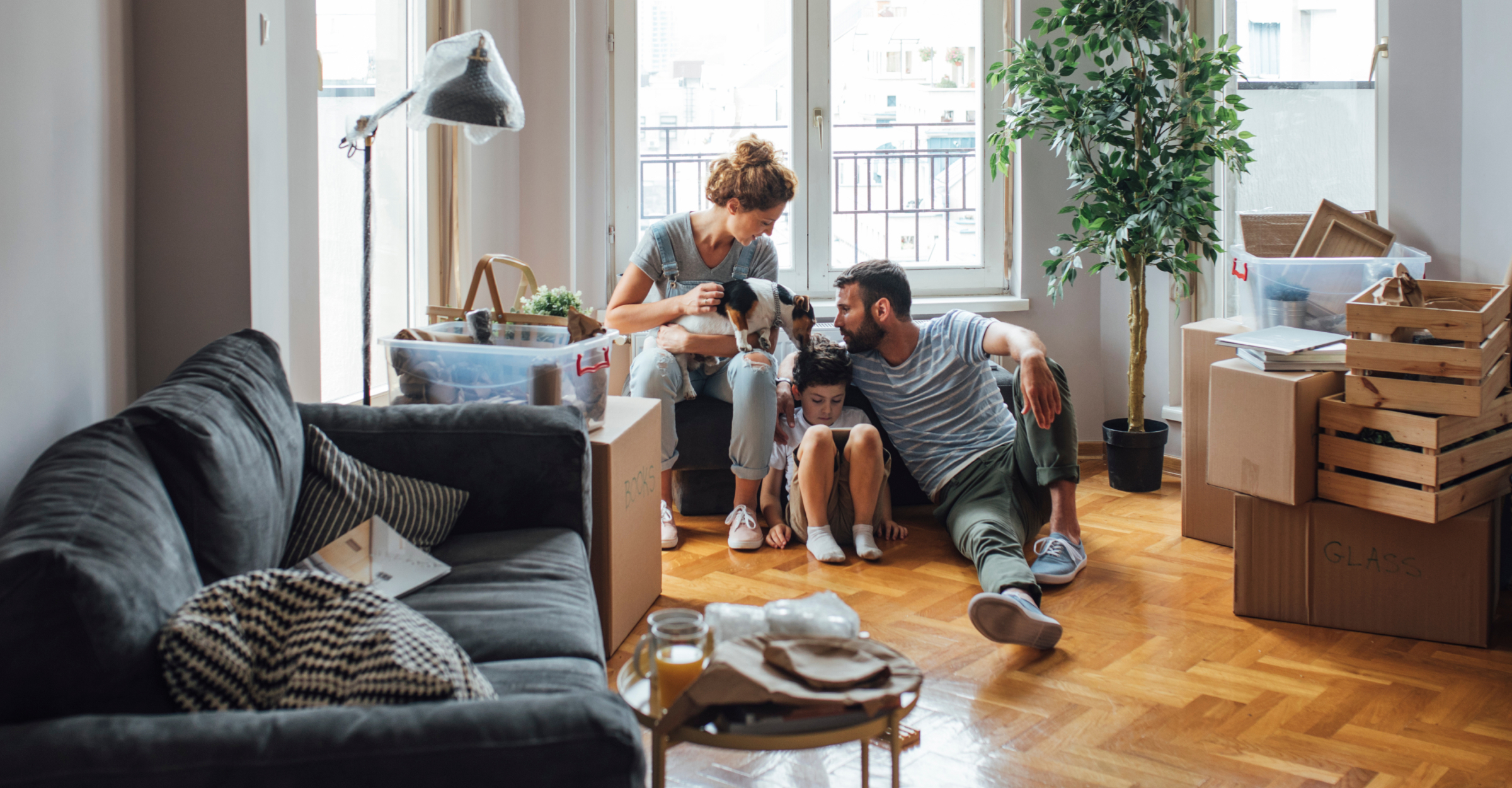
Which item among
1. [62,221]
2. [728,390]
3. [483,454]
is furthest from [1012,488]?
[62,221]

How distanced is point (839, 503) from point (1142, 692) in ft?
3.73

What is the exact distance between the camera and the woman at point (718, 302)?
123 inches

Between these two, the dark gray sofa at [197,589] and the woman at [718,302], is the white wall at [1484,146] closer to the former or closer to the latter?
the woman at [718,302]

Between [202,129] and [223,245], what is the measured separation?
22cm

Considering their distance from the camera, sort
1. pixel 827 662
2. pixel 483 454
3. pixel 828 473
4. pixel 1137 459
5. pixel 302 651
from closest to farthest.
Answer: pixel 302 651, pixel 827 662, pixel 483 454, pixel 828 473, pixel 1137 459

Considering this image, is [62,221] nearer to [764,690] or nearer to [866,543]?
[764,690]

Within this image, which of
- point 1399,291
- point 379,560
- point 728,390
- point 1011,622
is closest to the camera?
point 379,560

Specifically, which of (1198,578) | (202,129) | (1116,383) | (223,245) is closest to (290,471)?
(223,245)

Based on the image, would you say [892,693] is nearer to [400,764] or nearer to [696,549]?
[400,764]

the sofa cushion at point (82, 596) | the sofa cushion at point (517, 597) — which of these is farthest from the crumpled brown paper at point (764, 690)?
the sofa cushion at point (82, 596)

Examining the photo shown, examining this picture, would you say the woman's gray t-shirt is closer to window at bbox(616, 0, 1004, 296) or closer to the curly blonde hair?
the curly blonde hair

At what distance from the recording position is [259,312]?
2160 mm

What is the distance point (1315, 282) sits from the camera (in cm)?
282

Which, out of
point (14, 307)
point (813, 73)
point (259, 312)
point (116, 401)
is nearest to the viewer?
point (14, 307)
